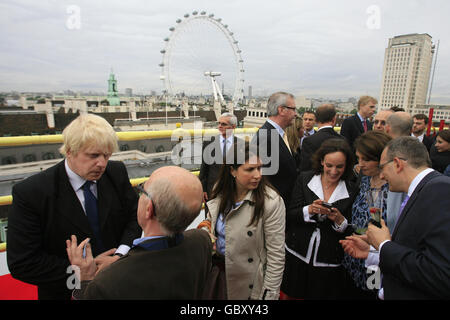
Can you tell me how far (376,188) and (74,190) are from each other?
87.6 inches

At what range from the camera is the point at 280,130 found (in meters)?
2.65

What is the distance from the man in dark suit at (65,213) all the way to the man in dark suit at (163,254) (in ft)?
1.25

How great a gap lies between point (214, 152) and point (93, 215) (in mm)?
1873

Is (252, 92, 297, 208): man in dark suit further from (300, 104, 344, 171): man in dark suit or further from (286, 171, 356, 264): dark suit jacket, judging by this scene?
(300, 104, 344, 171): man in dark suit

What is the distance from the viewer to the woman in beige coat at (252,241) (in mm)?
1756

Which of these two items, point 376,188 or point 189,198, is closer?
point 189,198

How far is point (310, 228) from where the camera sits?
209 cm

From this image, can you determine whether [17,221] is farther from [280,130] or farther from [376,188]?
[376,188]

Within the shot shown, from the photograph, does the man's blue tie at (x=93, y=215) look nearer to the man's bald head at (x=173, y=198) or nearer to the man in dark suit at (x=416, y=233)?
the man's bald head at (x=173, y=198)

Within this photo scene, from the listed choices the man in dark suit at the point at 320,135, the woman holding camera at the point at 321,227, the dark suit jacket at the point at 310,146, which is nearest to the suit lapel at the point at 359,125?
the man in dark suit at the point at 320,135

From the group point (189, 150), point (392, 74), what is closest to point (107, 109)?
point (392, 74)

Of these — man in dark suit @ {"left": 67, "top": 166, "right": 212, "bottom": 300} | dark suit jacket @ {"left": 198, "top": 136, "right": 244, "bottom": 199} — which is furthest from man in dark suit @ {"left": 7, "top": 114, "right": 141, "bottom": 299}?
dark suit jacket @ {"left": 198, "top": 136, "right": 244, "bottom": 199}

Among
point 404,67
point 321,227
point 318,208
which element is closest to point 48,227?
point 318,208

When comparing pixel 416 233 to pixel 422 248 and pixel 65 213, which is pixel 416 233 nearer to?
pixel 422 248
